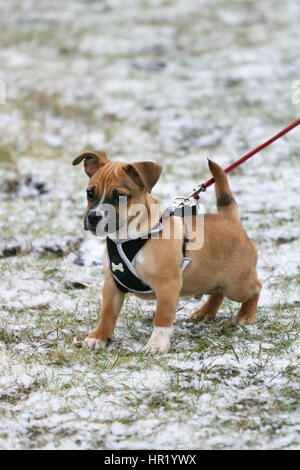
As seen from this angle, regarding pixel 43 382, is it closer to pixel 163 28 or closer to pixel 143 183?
pixel 143 183

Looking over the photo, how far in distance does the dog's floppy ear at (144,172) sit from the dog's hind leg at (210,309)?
108cm

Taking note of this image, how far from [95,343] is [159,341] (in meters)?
0.39

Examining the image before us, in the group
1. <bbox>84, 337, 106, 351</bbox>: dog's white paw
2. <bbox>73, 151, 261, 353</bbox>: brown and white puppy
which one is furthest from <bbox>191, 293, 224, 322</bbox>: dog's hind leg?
<bbox>84, 337, 106, 351</bbox>: dog's white paw

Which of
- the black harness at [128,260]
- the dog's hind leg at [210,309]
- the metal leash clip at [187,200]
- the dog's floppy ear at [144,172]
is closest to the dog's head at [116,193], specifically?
the dog's floppy ear at [144,172]

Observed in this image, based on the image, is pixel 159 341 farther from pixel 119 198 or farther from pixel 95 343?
pixel 119 198

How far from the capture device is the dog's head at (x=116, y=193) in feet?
10.6

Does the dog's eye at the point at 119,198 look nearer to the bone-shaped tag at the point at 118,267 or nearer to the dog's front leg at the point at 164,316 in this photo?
the bone-shaped tag at the point at 118,267

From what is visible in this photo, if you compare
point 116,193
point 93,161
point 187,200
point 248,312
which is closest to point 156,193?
point 187,200

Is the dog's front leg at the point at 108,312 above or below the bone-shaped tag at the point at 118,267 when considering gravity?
below

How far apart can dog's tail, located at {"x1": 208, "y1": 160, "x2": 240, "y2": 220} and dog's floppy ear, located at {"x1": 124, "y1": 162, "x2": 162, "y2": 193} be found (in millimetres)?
605

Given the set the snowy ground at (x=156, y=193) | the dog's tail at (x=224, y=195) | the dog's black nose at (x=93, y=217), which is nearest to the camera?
the snowy ground at (x=156, y=193)

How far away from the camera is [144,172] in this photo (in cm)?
330
